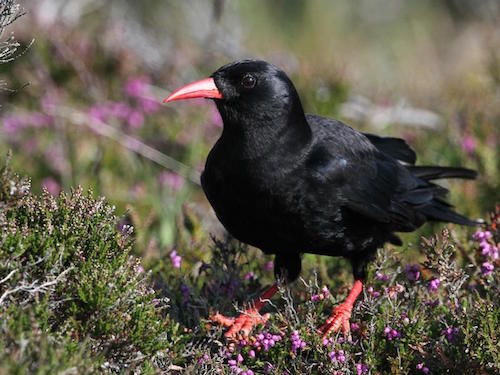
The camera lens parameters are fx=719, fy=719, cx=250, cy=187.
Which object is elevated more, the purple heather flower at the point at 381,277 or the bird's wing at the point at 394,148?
the bird's wing at the point at 394,148

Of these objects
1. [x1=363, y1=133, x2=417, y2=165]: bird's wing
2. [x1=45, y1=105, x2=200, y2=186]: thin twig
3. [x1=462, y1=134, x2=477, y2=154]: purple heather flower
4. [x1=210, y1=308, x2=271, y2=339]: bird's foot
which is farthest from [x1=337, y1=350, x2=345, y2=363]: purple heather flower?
[x1=462, y1=134, x2=477, y2=154]: purple heather flower

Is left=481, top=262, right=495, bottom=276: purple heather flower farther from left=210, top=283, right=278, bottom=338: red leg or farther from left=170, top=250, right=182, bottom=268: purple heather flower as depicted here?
left=170, top=250, right=182, bottom=268: purple heather flower

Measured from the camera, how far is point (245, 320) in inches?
155

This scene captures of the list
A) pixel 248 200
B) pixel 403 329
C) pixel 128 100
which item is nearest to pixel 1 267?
pixel 248 200

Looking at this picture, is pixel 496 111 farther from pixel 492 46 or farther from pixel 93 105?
pixel 93 105

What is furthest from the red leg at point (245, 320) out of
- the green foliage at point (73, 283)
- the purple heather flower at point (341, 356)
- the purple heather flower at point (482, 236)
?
the purple heather flower at point (482, 236)

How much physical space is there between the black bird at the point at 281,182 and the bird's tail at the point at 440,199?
676 millimetres

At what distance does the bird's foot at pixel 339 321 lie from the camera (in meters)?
3.66

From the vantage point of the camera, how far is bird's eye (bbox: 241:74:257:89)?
3.94 metres

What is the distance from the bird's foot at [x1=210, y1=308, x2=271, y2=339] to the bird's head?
3.41 ft

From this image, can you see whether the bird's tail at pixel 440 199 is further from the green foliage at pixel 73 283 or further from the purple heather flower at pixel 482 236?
the green foliage at pixel 73 283

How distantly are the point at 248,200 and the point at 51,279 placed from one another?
1170 millimetres

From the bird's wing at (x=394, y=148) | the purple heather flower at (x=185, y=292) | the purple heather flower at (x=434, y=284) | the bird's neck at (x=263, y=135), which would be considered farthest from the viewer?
the bird's wing at (x=394, y=148)

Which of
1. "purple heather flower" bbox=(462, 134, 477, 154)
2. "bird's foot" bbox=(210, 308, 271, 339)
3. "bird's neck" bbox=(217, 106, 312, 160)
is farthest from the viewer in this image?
"purple heather flower" bbox=(462, 134, 477, 154)
